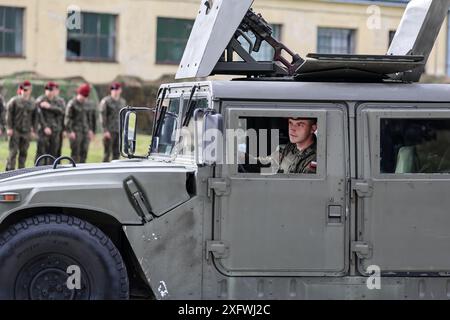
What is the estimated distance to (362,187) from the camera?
6.62 m

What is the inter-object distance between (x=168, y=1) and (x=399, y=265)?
2153 centimetres

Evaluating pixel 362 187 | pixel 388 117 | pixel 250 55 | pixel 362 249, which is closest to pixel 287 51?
pixel 250 55

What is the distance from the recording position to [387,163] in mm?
6734

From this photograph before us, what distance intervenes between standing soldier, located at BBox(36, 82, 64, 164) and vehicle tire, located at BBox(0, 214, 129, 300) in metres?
12.8

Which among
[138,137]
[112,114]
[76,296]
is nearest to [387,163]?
[76,296]

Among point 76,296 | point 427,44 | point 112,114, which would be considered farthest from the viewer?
point 112,114

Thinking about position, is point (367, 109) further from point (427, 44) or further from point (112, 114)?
point (112, 114)

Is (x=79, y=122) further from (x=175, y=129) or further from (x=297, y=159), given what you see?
(x=297, y=159)

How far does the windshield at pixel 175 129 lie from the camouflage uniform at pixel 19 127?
36.7 ft

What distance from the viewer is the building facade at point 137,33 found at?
84.8 feet

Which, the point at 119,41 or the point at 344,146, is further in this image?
the point at 119,41

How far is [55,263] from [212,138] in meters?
1.26

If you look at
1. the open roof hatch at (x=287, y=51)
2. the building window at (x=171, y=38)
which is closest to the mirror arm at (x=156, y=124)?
the open roof hatch at (x=287, y=51)

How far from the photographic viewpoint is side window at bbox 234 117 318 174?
6645 mm
